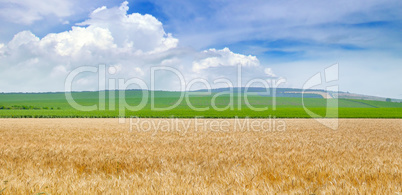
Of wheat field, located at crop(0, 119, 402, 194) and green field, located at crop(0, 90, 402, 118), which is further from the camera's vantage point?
green field, located at crop(0, 90, 402, 118)

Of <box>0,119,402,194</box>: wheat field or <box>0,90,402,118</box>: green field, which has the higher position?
<box>0,119,402,194</box>: wheat field

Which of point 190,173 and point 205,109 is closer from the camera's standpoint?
point 190,173

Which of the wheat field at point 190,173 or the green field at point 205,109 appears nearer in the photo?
the wheat field at point 190,173

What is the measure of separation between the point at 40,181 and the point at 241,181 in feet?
9.79

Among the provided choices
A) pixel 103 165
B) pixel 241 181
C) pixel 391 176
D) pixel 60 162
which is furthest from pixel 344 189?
pixel 60 162

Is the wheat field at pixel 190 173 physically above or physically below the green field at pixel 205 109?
above

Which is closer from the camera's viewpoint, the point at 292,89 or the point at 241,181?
the point at 241,181

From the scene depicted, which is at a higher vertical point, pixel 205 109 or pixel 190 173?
pixel 190 173

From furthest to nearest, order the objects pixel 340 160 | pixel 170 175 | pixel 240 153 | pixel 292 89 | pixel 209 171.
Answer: pixel 292 89
pixel 240 153
pixel 340 160
pixel 209 171
pixel 170 175

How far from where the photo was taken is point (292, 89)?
166m

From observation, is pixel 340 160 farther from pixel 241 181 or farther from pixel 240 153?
pixel 241 181

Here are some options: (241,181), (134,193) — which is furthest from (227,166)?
(134,193)

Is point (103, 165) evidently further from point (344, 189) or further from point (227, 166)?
point (344, 189)

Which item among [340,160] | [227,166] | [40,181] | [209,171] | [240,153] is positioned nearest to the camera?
[40,181]
